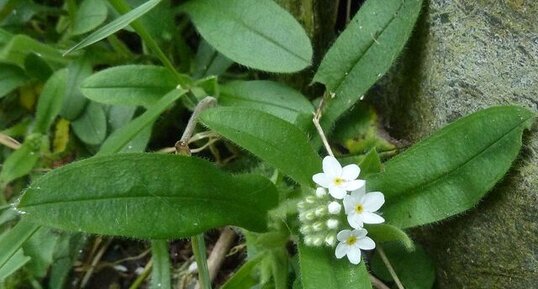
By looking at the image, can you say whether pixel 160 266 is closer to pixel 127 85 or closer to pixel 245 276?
pixel 245 276

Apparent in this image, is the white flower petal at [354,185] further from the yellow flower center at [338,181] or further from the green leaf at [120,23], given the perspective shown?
the green leaf at [120,23]

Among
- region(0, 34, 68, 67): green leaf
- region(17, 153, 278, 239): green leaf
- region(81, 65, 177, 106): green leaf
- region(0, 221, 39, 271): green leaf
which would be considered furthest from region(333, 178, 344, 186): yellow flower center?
region(0, 34, 68, 67): green leaf

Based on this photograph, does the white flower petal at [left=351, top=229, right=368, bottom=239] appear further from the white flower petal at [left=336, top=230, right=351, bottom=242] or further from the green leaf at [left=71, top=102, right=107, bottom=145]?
the green leaf at [left=71, top=102, right=107, bottom=145]

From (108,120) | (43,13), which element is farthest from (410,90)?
(43,13)

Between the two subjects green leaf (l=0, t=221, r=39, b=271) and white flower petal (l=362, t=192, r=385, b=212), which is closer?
white flower petal (l=362, t=192, r=385, b=212)

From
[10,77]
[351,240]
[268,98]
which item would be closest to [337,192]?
[351,240]

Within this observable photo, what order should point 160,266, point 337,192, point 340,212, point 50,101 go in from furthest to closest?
point 50,101 → point 160,266 → point 340,212 → point 337,192
